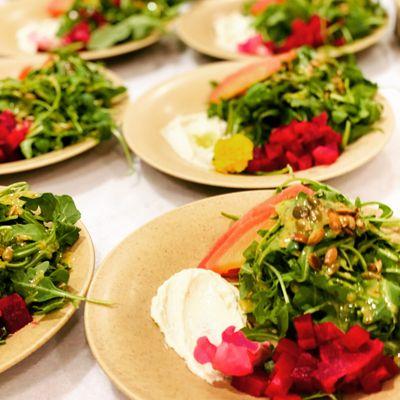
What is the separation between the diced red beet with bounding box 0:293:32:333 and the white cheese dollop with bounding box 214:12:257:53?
1.50 metres

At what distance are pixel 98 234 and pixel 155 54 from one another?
1.25 m

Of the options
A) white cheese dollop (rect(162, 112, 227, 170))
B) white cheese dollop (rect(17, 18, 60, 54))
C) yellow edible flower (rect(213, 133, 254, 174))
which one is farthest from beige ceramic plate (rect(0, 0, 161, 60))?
yellow edible flower (rect(213, 133, 254, 174))

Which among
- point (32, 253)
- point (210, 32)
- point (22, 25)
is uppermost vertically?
point (22, 25)

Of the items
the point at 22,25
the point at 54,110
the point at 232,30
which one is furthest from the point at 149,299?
the point at 22,25

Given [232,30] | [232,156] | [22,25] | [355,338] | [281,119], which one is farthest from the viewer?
[22,25]

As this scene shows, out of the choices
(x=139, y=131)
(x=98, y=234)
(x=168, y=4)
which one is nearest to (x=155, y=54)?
(x=168, y=4)

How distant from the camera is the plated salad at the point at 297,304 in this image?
3.39 ft

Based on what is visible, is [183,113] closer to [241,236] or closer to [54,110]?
[54,110]

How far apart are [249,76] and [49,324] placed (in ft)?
3.41

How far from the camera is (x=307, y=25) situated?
2.29 metres

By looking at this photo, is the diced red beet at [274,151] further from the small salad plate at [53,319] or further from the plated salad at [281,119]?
the small salad plate at [53,319]

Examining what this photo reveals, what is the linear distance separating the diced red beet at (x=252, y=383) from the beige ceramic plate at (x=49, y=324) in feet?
1.11

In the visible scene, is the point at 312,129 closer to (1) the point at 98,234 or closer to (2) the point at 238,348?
(1) the point at 98,234

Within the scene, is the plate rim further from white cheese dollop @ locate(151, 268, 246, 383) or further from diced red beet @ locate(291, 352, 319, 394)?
diced red beet @ locate(291, 352, 319, 394)
